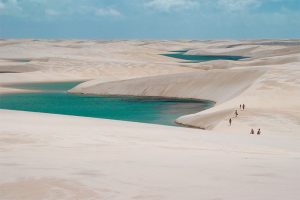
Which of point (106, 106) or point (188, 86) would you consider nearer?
point (106, 106)

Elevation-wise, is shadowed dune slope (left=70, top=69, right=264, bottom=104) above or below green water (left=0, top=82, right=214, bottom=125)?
above

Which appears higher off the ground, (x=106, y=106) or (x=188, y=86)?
(x=188, y=86)

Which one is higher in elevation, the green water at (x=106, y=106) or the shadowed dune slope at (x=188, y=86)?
the shadowed dune slope at (x=188, y=86)

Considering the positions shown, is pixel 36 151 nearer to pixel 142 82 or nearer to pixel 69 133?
pixel 69 133

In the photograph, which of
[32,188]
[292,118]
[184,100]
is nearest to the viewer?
[32,188]

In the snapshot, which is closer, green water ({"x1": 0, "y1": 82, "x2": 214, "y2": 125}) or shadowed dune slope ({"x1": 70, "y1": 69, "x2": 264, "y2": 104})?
green water ({"x1": 0, "y1": 82, "x2": 214, "y2": 125})

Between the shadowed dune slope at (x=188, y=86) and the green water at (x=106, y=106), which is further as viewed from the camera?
the shadowed dune slope at (x=188, y=86)

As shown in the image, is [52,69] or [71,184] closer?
[71,184]

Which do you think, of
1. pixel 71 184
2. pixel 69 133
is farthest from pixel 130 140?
pixel 71 184
